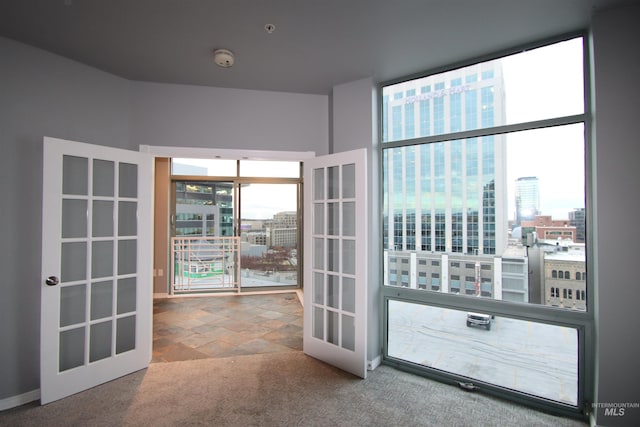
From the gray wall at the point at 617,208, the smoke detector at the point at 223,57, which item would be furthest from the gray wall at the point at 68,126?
the gray wall at the point at 617,208

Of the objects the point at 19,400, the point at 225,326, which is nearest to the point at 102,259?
the point at 19,400

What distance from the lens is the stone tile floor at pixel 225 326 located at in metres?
3.30

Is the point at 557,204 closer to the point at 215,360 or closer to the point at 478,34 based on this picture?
the point at 478,34

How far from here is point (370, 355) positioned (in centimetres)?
287

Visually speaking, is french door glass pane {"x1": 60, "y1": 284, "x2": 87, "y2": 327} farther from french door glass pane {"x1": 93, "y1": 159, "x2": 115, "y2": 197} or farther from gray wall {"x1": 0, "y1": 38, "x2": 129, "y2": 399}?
french door glass pane {"x1": 93, "y1": 159, "x2": 115, "y2": 197}

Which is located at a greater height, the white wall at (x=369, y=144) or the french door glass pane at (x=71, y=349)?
the white wall at (x=369, y=144)

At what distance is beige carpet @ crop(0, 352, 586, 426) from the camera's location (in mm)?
2105

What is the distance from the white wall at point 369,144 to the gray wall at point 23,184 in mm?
2506

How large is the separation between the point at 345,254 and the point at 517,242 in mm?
1449

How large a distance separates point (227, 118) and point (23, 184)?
1.77 meters

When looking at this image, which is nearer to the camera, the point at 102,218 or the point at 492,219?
the point at 492,219

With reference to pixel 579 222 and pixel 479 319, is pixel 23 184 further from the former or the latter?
pixel 579 222

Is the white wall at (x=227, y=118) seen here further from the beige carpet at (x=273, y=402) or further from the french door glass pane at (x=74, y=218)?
the beige carpet at (x=273, y=402)

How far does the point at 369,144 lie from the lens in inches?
115
